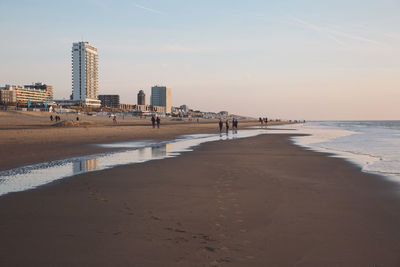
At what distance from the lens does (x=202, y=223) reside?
5.65 m

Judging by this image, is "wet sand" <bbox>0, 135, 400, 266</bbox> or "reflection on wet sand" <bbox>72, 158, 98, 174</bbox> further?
"reflection on wet sand" <bbox>72, 158, 98, 174</bbox>

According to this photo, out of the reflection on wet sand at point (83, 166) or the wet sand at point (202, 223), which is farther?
the reflection on wet sand at point (83, 166)

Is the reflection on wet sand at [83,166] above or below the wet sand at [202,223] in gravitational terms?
below

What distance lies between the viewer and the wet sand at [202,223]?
167 inches

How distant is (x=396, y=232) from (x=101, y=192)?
657 centimetres

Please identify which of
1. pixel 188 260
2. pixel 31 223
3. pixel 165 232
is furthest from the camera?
pixel 31 223

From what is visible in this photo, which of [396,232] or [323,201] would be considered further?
[323,201]

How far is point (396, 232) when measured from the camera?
5.23 m

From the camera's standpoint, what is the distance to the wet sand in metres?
4.24

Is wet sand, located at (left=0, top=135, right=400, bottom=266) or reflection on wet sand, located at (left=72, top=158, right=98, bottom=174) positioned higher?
wet sand, located at (left=0, top=135, right=400, bottom=266)

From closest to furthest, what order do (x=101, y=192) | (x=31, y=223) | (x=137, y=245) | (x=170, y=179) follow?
(x=137, y=245), (x=31, y=223), (x=101, y=192), (x=170, y=179)

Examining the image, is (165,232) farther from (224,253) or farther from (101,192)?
(101,192)

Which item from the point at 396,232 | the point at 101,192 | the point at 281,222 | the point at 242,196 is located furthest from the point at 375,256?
the point at 101,192

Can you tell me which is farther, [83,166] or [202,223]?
[83,166]
